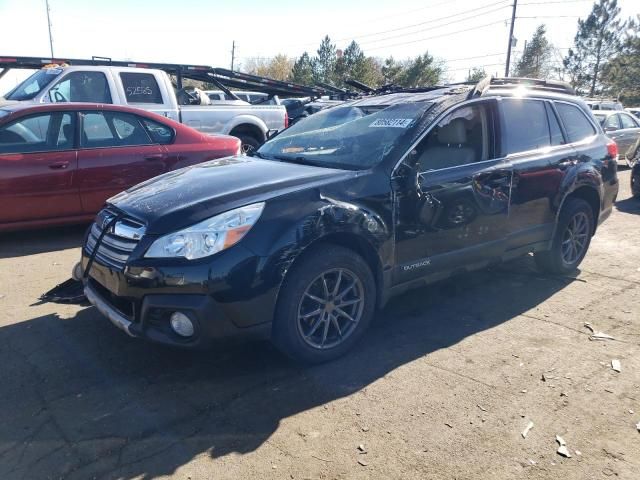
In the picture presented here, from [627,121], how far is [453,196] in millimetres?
14068

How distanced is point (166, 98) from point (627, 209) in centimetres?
818

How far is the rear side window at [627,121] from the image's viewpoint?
1534cm

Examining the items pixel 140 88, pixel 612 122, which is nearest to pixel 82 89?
pixel 140 88

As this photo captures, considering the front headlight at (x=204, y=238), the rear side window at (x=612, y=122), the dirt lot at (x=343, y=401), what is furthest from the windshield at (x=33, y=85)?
the rear side window at (x=612, y=122)

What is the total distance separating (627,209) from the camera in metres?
9.34

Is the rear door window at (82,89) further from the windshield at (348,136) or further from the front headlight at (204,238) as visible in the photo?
the front headlight at (204,238)

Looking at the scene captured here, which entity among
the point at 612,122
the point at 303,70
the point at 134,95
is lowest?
the point at 612,122

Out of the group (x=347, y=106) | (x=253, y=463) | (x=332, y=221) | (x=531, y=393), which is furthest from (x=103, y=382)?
(x=347, y=106)

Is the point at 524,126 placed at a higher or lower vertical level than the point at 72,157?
higher

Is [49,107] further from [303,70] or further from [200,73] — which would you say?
[303,70]

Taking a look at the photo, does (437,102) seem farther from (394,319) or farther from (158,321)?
(158,321)

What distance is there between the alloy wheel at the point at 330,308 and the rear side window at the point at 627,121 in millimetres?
14652

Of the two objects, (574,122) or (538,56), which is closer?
(574,122)

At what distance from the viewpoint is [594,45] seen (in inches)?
2115
